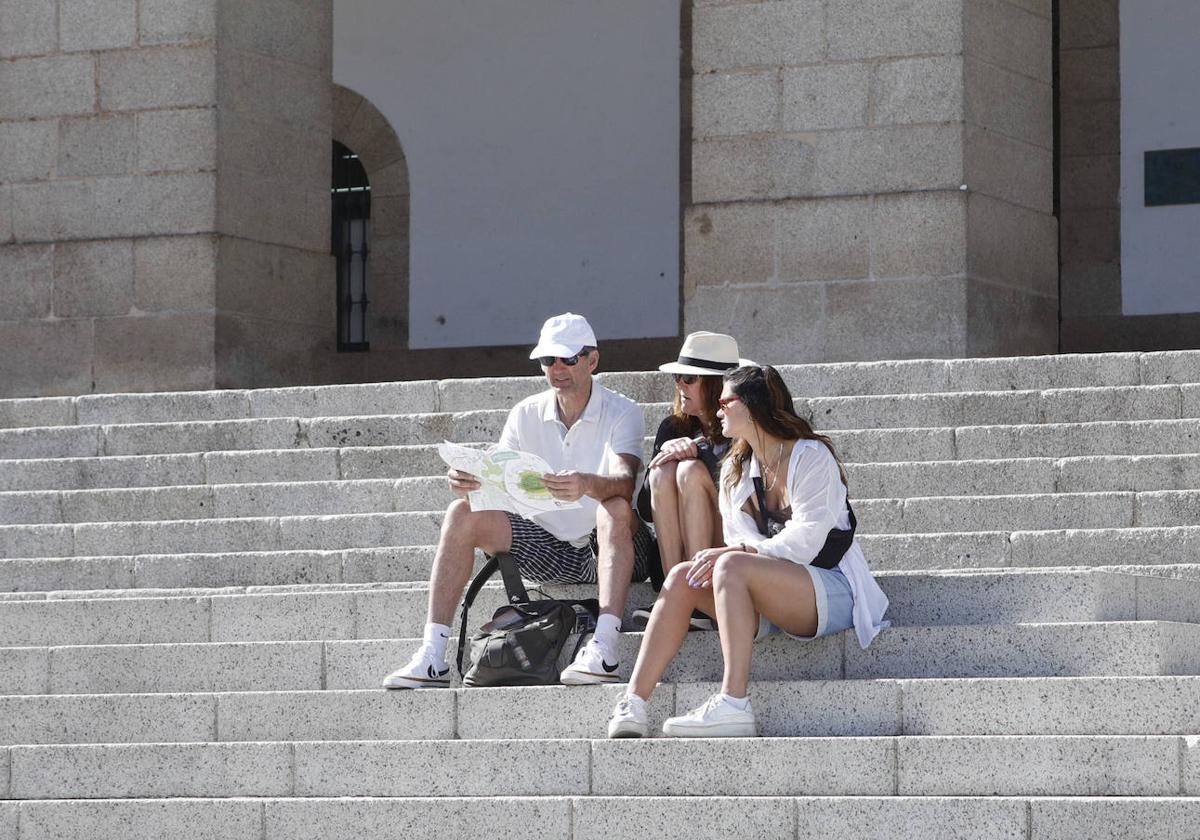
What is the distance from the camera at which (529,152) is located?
15.9 meters

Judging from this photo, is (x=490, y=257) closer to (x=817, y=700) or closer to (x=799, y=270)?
(x=799, y=270)

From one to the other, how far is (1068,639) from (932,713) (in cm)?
50

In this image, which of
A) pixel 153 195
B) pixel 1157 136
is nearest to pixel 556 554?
pixel 153 195

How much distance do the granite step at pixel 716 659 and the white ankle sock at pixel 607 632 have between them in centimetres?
14

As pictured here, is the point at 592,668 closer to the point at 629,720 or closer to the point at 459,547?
the point at 629,720

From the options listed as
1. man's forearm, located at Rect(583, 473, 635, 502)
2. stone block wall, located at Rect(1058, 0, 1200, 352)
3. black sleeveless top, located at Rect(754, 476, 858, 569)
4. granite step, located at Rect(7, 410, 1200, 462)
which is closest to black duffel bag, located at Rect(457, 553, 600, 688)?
man's forearm, located at Rect(583, 473, 635, 502)

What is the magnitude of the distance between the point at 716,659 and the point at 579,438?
3.49 feet

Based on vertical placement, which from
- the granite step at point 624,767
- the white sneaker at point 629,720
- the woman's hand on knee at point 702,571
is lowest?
the granite step at point 624,767

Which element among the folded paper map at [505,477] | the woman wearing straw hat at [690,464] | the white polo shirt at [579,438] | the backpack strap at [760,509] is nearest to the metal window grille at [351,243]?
the white polo shirt at [579,438]

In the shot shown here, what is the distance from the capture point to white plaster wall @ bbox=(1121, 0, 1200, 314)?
46.7 ft

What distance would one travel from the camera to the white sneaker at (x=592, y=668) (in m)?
7.58

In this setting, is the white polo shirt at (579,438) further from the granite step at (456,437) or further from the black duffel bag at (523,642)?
the granite step at (456,437)

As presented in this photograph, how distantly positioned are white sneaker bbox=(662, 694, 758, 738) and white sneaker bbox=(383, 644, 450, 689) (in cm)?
99

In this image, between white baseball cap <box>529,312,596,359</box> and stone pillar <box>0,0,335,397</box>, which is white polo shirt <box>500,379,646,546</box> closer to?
white baseball cap <box>529,312,596,359</box>
